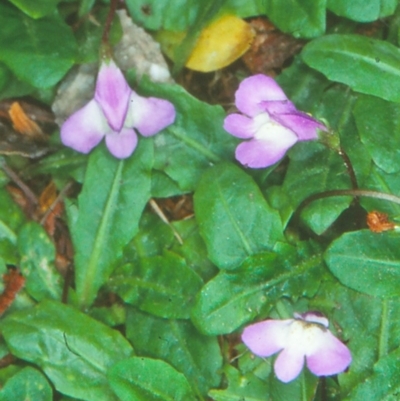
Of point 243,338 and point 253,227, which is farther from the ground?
A: point 253,227

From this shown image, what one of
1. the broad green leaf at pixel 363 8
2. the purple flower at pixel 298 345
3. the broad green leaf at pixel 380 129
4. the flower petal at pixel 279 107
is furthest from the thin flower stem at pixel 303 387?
the broad green leaf at pixel 363 8

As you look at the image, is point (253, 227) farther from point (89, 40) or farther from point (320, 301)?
point (89, 40)

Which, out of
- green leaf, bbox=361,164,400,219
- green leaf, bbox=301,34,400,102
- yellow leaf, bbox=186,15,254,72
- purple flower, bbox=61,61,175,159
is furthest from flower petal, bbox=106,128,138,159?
green leaf, bbox=361,164,400,219

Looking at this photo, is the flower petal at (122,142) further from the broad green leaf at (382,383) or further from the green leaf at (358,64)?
the broad green leaf at (382,383)

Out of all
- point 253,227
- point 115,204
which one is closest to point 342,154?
point 253,227

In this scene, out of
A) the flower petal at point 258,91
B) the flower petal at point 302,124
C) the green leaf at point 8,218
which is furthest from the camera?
the green leaf at point 8,218

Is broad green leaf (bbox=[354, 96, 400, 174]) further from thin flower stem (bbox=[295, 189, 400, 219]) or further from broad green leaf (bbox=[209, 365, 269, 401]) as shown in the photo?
broad green leaf (bbox=[209, 365, 269, 401])
